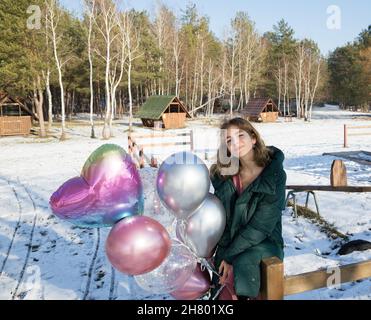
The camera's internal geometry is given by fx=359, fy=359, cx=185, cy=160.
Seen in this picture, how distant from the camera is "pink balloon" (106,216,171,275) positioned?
215 centimetres

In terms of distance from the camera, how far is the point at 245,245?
7.44ft

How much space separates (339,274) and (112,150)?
1.63 metres

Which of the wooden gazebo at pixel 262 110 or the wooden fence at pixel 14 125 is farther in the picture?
the wooden gazebo at pixel 262 110

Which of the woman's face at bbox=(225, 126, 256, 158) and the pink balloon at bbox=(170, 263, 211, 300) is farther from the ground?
the woman's face at bbox=(225, 126, 256, 158)

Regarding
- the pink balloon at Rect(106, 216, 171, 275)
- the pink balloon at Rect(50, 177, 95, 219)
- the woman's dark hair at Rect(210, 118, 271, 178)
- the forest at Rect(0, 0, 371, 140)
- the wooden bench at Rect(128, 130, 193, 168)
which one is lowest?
the wooden bench at Rect(128, 130, 193, 168)

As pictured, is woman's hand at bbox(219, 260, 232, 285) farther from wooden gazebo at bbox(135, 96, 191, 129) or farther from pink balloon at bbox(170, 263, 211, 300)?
wooden gazebo at bbox(135, 96, 191, 129)

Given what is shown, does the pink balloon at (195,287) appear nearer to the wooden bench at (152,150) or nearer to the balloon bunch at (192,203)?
the balloon bunch at (192,203)

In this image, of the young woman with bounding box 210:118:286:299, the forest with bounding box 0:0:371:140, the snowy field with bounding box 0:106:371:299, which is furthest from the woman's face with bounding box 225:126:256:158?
the forest with bounding box 0:0:371:140

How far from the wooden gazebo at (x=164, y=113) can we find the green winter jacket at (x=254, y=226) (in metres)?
28.8

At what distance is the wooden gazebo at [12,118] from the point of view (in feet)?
89.7

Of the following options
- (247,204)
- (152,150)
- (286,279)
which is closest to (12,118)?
(152,150)

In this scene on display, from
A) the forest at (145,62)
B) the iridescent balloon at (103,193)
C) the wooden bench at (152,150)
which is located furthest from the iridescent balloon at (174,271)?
the forest at (145,62)

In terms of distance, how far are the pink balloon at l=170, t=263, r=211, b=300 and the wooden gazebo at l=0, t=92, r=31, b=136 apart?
28496mm

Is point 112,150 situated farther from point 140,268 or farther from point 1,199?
point 1,199
